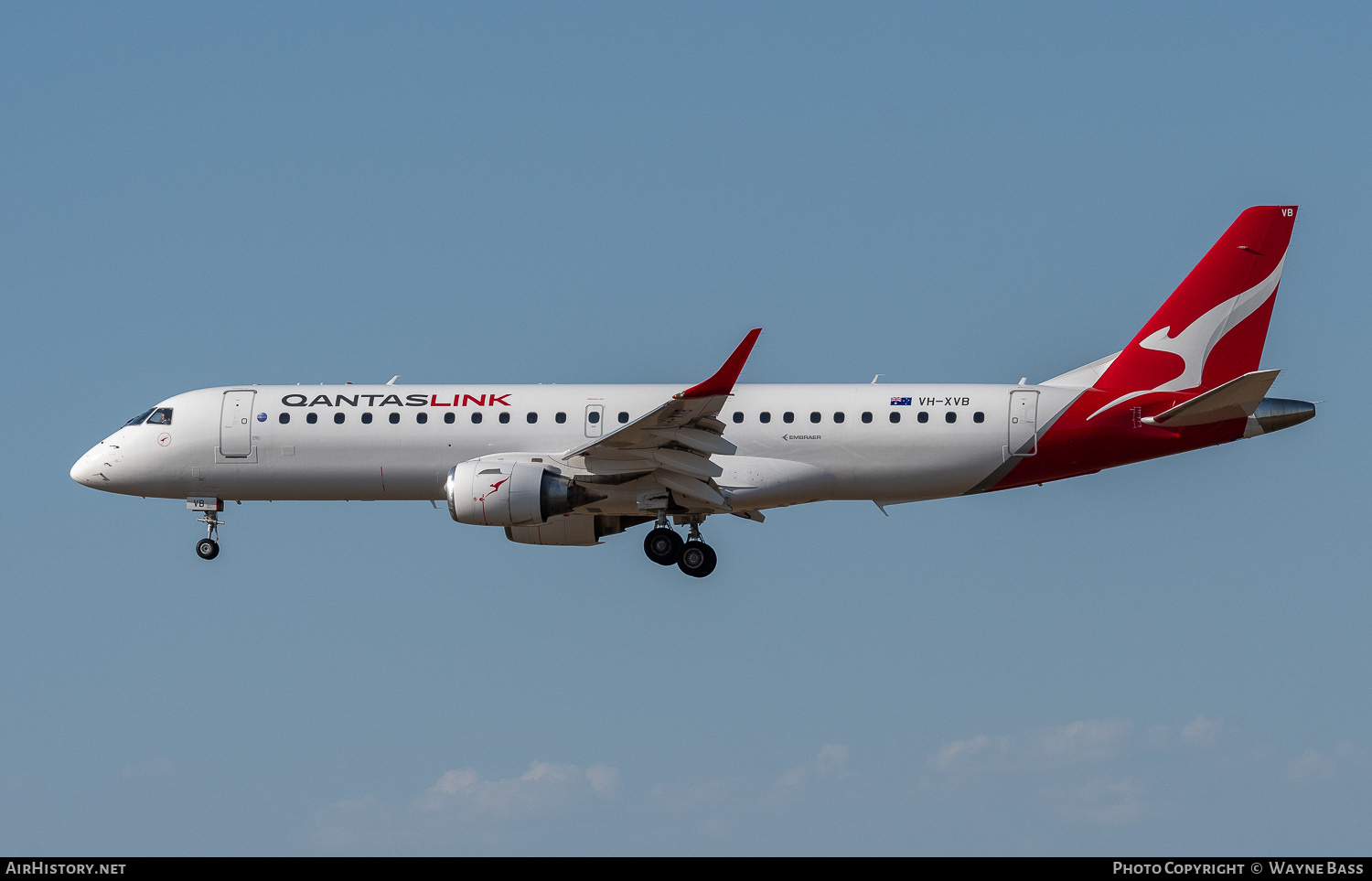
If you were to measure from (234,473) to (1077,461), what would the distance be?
Answer: 751 inches

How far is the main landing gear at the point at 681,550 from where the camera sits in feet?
123

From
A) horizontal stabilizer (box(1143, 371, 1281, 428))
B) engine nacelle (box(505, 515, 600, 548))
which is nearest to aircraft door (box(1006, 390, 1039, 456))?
horizontal stabilizer (box(1143, 371, 1281, 428))

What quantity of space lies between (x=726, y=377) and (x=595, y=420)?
5097 millimetres

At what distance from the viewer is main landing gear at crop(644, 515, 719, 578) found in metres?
37.5

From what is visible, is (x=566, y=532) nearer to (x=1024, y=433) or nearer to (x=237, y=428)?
(x=237, y=428)

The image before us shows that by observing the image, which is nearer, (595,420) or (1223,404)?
(1223,404)

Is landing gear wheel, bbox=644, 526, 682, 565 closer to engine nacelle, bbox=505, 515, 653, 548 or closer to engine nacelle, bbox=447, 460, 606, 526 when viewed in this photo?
engine nacelle, bbox=505, 515, 653, 548

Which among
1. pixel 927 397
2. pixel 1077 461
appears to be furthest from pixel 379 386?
pixel 1077 461

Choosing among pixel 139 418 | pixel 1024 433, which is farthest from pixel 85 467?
pixel 1024 433

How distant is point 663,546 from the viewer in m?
37.6

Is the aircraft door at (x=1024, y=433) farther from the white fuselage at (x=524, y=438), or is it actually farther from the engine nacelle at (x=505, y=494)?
the engine nacelle at (x=505, y=494)

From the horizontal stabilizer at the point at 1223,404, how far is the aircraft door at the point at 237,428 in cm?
2020

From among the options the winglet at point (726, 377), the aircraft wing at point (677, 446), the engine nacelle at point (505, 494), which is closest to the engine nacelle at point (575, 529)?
the aircraft wing at point (677, 446)

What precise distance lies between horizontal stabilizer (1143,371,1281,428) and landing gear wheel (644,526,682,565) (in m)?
10.6
